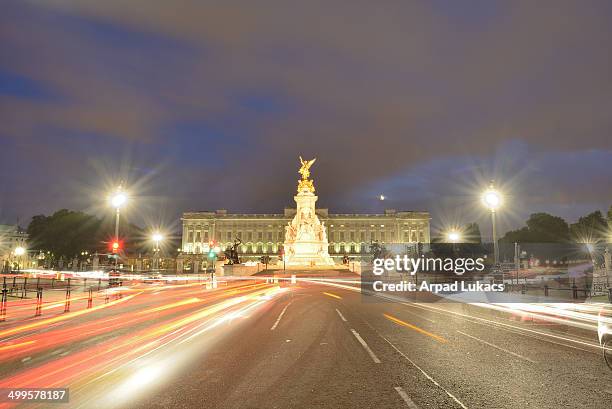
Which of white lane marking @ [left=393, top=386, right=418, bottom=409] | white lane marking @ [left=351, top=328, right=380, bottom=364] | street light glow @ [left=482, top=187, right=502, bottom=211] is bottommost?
white lane marking @ [left=351, top=328, right=380, bottom=364]

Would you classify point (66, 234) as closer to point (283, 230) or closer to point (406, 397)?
point (283, 230)

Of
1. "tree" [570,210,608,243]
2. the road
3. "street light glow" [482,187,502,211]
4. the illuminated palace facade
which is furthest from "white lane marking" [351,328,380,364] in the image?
the illuminated palace facade

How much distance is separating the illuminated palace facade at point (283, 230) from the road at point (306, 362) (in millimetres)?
147205

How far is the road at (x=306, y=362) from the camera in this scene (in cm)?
718

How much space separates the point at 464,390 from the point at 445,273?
6224cm

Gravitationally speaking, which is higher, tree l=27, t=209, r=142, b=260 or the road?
tree l=27, t=209, r=142, b=260

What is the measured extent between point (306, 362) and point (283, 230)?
155146 mm

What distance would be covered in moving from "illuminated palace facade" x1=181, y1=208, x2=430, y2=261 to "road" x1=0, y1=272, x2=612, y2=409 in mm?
147205

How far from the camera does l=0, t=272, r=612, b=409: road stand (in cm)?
718

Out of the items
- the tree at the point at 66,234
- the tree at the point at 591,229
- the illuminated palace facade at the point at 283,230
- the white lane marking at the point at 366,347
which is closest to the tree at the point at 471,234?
the illuminated palace facade at the point at 283,230

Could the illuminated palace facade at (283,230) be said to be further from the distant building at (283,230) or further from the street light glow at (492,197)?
the street light glow at (492,197)

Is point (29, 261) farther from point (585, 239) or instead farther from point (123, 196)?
point (585, 239)

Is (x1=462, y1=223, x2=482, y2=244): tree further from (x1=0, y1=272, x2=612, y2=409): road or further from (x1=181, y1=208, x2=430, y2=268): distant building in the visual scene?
(x1=0, y1=272, x2=612, y2=409): road

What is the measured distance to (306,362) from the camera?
9.73m
